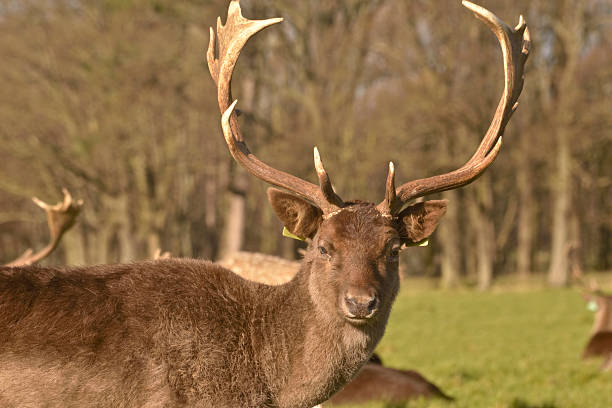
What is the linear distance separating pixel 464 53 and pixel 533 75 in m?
5.09

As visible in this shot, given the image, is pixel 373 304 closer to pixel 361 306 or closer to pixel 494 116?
pixel 361 306

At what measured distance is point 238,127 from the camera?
645 cm

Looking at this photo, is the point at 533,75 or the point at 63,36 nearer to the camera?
the point at 63,36

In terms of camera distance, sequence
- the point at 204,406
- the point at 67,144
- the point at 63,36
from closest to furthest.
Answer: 1. the point at 204,406
2. the point at 63,36
3. the point at 67,144

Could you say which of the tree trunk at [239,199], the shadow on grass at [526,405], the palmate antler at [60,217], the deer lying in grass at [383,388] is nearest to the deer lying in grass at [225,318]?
the deer lying in grass at [383,388]

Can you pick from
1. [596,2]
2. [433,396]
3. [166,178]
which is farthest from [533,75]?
[433,396]

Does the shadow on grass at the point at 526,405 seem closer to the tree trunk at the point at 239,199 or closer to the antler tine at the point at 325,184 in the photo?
the antler tine at the point at 325,184

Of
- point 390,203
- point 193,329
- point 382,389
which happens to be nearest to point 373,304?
point 390,203

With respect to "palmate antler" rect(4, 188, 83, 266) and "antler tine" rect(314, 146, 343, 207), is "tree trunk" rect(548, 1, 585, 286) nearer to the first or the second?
"palmate antler" rect(4, 188, 83, 266)

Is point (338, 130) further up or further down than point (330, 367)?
further up

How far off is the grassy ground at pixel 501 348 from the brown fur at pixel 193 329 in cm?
323

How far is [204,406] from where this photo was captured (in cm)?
489

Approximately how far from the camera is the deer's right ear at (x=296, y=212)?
5699 mm

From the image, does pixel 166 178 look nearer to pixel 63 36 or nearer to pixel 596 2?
pixel 63 36
